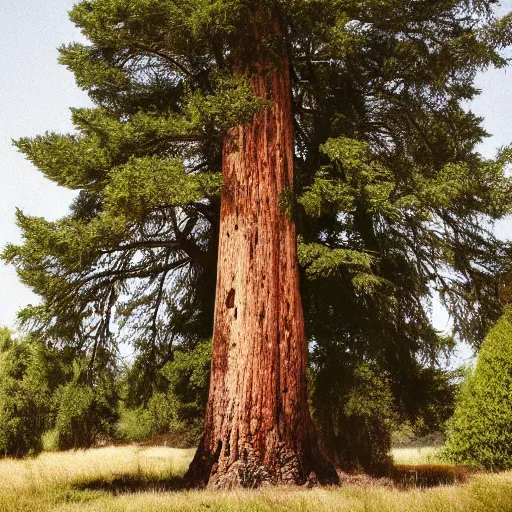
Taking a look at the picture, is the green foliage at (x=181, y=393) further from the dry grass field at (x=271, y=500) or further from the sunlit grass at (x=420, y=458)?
the sunlit grass at (x=420, y=458)

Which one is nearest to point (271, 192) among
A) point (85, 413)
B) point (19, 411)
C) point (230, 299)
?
point (230, 299)

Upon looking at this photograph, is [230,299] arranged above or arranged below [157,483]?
above

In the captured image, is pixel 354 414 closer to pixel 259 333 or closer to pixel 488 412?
pixel 488 412

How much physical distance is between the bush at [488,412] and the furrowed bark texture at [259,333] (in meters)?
2.17

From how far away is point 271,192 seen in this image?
692 centimetres

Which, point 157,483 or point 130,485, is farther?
point 130,485

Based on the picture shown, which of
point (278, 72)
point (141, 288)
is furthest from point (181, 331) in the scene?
point (278, 72)

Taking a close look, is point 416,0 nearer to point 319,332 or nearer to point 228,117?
point 228,117

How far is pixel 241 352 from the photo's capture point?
6078 mm

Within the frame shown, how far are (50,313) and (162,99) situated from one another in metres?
4.40

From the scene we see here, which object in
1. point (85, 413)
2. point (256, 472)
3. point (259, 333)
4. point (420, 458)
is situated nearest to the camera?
point (256, 472)

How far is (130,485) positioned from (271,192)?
186 inches

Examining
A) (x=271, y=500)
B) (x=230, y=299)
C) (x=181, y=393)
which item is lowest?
(x=271, y=500)

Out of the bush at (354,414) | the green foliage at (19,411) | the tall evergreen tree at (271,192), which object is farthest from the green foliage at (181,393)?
the green foliage at (19,411)
